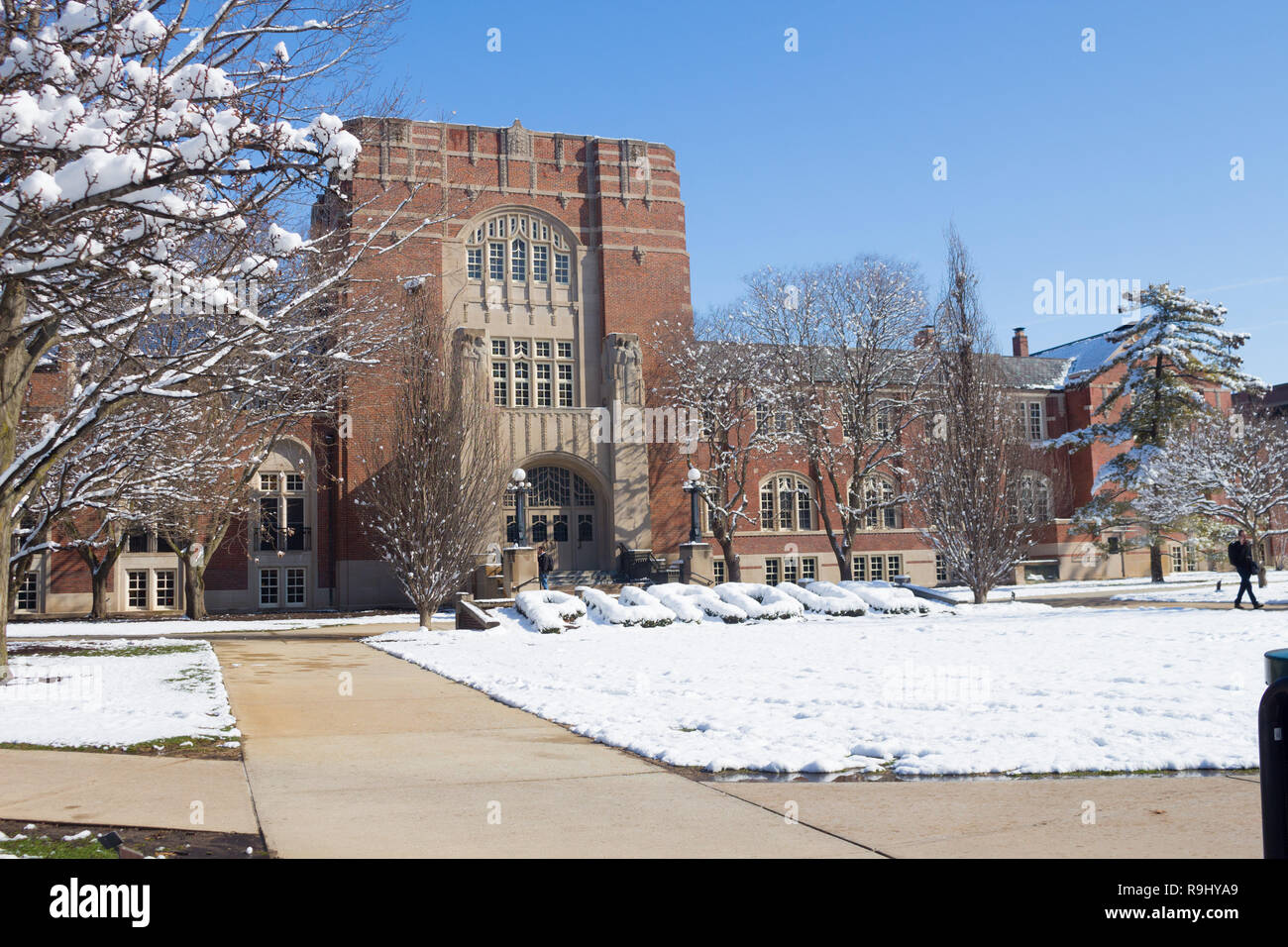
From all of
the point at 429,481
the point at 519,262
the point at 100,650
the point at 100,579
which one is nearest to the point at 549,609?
the point at 429,481

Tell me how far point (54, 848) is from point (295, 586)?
32936mm

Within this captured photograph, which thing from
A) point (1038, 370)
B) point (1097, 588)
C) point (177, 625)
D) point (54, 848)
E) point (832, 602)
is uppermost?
point (1038, 370)

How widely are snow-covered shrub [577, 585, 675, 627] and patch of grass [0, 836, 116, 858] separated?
54.1 ft

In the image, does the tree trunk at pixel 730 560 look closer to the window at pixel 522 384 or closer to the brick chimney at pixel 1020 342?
the window at pixel 522 384

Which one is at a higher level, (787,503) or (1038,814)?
(787,503)

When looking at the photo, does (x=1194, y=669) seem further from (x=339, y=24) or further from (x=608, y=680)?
(x=339, y=24)

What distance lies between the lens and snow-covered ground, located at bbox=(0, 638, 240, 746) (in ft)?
28.2

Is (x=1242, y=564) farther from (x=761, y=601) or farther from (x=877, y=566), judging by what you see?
(x=877, y=566)

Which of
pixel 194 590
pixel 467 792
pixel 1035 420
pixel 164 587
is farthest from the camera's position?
pixel 1035 420

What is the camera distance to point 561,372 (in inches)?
1550

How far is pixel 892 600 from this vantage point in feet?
77.6

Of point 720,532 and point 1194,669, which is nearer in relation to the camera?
point 1194,669
